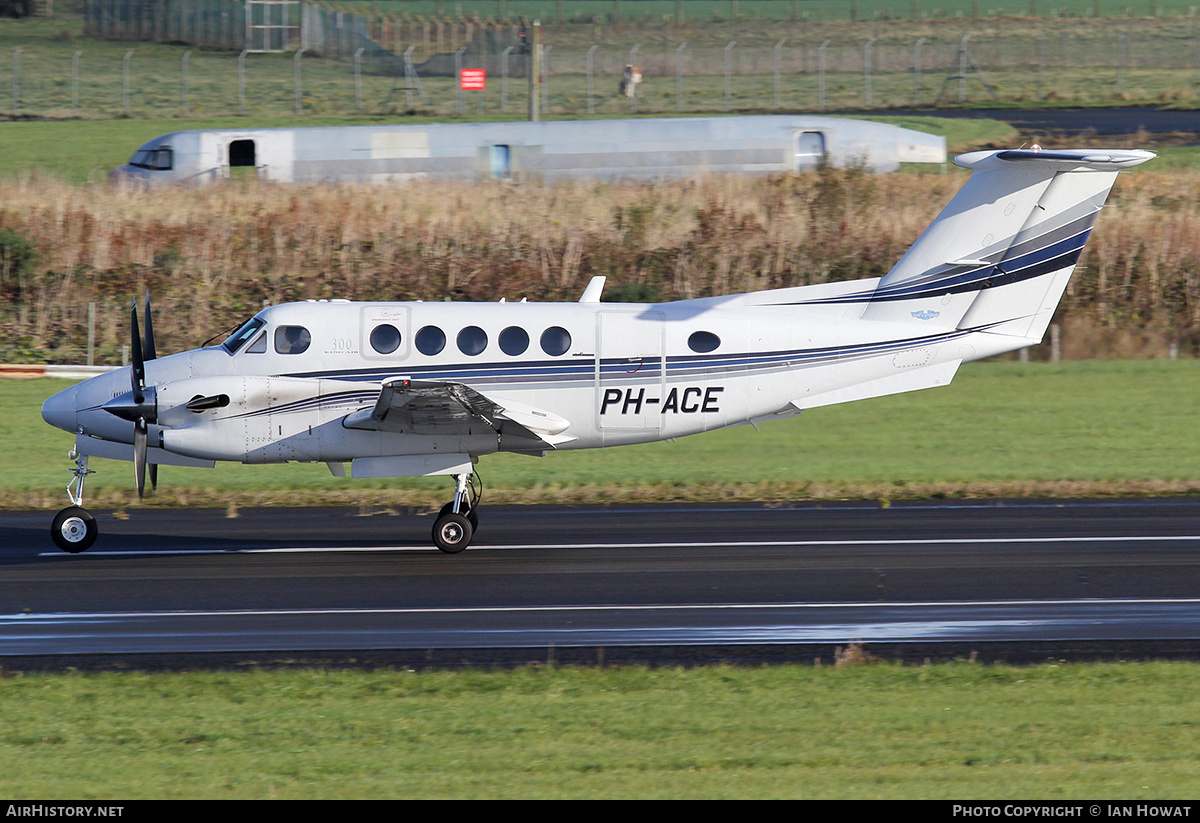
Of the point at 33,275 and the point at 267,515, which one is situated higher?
the point at 33,275

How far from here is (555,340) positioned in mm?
14930

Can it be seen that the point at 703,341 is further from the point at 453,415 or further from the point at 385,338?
the point at 385,338

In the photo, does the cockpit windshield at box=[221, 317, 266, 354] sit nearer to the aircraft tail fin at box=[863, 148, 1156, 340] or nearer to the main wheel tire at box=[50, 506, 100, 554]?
the main wheel tire at box=[50, 506, 100, 554]

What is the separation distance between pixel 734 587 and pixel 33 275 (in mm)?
24464

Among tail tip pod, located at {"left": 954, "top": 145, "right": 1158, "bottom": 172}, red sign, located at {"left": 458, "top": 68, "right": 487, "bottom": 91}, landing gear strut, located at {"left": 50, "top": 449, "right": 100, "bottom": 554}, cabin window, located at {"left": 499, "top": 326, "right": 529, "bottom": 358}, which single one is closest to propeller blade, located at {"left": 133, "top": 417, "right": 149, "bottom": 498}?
landing gear strut, located at {"left": 50, "top": 449, "right": 100, "bottom": 554}

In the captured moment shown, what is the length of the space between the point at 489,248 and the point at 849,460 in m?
14.6

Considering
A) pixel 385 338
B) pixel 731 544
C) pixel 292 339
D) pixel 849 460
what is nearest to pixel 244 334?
pixel 292 339

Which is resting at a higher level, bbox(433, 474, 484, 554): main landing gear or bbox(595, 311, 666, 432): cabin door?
bbox(595, 311, 666, 432): cabin door

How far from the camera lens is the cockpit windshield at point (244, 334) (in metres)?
14.9

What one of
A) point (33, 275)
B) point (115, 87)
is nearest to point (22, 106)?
point (115, 87)

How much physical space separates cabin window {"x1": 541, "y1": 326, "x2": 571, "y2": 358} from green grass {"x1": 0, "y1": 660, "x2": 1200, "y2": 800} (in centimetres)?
535

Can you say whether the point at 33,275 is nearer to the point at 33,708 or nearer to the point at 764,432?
the point at 764,432

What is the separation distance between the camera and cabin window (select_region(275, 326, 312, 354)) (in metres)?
14.8
